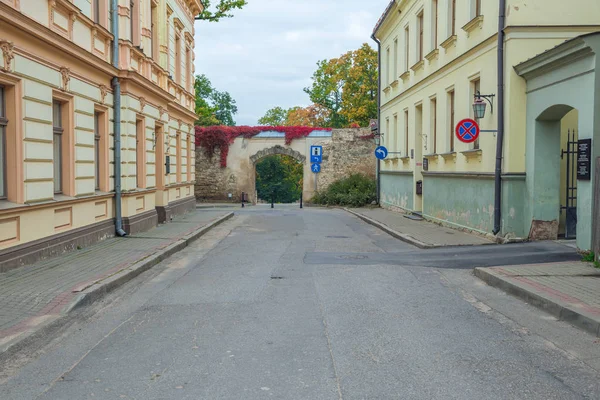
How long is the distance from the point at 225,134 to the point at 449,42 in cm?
2013

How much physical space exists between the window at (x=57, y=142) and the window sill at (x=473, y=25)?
9.69 m

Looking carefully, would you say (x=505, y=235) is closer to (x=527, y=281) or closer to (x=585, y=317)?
(x=527, y=281)

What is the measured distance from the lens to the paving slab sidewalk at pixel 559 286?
6.78 m

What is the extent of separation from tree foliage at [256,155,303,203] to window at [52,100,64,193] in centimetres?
5661

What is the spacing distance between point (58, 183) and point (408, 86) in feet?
49.5

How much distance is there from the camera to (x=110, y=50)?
557 inches

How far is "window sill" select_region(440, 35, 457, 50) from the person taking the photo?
16.8m

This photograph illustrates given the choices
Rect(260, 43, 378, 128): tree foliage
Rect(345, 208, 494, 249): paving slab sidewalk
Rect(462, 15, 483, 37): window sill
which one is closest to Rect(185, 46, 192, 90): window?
Rect(345, 208, 494, 249): paving slab sidewalk

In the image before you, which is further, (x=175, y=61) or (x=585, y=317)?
(x=175, y=61)

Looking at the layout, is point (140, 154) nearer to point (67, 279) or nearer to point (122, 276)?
point (122, 276)

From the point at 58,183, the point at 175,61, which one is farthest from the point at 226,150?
the point at 58,183

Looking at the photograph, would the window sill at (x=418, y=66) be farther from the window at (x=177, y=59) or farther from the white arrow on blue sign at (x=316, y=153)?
the white arrow on blue sign at (x=316, y=153)

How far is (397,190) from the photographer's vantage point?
26.0 metres

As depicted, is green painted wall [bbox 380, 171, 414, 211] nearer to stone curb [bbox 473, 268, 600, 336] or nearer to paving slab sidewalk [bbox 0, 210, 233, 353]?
paving slab sidewalk [bbox 0, 210, 233, 353]
